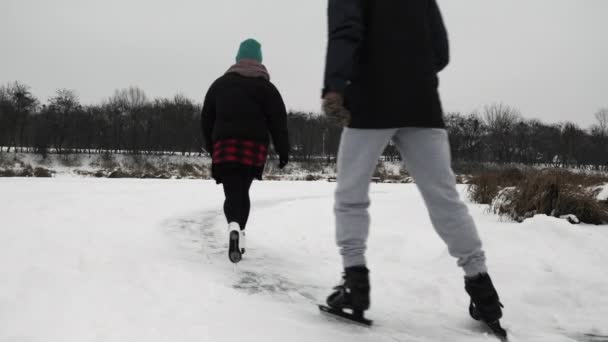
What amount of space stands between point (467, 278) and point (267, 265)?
150 cm

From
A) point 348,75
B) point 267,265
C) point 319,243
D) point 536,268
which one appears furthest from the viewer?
point 319,243

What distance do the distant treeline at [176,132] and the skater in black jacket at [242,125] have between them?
46423 millimetres

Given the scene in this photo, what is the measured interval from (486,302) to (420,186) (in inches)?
21.5

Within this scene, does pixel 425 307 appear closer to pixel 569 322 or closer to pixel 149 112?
pixel 569 322

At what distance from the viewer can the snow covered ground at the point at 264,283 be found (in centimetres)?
156

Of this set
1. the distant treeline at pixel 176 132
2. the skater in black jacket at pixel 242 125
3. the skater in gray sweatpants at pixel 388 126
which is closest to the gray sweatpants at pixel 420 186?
the skater in gray sweatpants at pixel 388 126

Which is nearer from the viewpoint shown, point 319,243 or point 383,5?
point 383,5

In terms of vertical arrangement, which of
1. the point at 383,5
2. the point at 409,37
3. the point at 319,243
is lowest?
Result: the point at 319,243

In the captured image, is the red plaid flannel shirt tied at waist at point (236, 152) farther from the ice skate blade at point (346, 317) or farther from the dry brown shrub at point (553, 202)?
the dry brown shrub at point (553, 202)

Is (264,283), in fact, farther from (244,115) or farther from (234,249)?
(244,115)

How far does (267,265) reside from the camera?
2895mm

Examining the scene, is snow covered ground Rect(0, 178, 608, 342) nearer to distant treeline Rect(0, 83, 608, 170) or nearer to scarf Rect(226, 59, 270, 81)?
scarf Rect(226, 59, 270, 81)

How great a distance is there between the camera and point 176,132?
5422cm

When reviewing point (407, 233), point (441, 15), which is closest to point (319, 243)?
point (407, 233)
